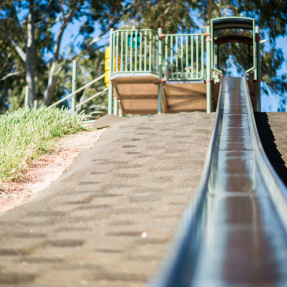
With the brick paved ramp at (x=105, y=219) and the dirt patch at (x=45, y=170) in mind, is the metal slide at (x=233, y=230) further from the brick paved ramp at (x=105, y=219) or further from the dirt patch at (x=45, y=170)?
the dirt patch at (x=45, y=170)

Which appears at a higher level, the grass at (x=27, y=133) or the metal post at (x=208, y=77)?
the metal post at (x=208, y=77)

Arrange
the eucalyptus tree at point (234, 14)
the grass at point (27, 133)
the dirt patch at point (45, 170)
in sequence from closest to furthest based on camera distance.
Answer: the dirt patch at point (45, 170) < the grass at point (27, 133) < the eucalyptus tree at point (234, 14)

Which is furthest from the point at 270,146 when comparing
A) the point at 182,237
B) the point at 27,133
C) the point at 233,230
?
the point at 182,237

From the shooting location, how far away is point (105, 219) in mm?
3943

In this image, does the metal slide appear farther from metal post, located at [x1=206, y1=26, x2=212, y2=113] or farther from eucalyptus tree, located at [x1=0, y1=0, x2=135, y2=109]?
eucalyptus tree, located at [x1=0, y1=0, x2=135, y2=109]

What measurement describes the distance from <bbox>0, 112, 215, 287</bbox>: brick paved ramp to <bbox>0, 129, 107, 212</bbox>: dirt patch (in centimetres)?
43

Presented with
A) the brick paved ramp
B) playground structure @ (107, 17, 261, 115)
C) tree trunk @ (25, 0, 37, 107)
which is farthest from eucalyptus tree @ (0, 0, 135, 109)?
the brick paved ramp

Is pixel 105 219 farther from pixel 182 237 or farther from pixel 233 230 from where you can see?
pixel 182 237

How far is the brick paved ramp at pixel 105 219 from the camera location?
2.88m

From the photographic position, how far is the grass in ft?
22.7

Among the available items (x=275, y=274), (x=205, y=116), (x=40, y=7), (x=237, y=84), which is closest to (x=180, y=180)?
(x=275, y=274)

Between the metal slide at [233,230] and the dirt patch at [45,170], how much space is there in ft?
8.08

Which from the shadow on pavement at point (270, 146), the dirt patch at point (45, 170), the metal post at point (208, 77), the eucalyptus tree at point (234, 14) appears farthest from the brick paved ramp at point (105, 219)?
the eucalyptus tree at point (234, 14)

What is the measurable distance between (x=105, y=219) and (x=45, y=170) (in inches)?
130
